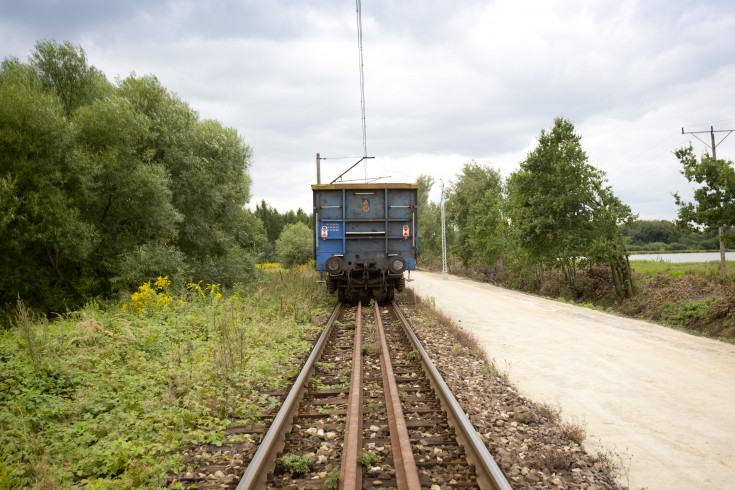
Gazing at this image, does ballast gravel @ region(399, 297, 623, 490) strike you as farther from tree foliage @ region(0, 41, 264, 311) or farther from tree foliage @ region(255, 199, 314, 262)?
tree foliage @ region(255, 199, 314, 262)

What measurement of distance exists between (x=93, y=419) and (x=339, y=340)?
457 centimetres

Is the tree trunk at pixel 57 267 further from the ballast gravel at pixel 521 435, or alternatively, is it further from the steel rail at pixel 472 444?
the steel rail at pixel 472 444

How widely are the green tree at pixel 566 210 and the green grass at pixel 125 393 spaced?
508 inches

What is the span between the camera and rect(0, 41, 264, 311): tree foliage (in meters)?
13.0

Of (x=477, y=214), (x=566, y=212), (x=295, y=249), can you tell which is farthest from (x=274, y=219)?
(x=566, y=212)

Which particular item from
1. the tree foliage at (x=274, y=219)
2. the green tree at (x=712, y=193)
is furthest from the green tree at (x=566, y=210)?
the tree foliage at (x=274, y=219)

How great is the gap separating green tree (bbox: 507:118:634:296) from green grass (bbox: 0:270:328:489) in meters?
12.9

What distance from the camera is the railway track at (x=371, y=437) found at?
10.4 feet

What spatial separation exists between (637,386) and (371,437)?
158 inches

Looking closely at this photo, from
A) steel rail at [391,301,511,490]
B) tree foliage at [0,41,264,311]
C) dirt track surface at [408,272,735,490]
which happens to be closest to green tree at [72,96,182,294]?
tree foliage at [0,41,264,311]

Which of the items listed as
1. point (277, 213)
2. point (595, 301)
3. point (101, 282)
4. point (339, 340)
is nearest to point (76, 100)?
point (101, 282)

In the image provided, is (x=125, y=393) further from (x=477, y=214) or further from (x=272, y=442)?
(x=477, y=214)

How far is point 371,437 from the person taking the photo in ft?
12.9

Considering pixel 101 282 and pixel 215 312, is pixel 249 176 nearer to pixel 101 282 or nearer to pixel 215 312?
pixel 101 282
